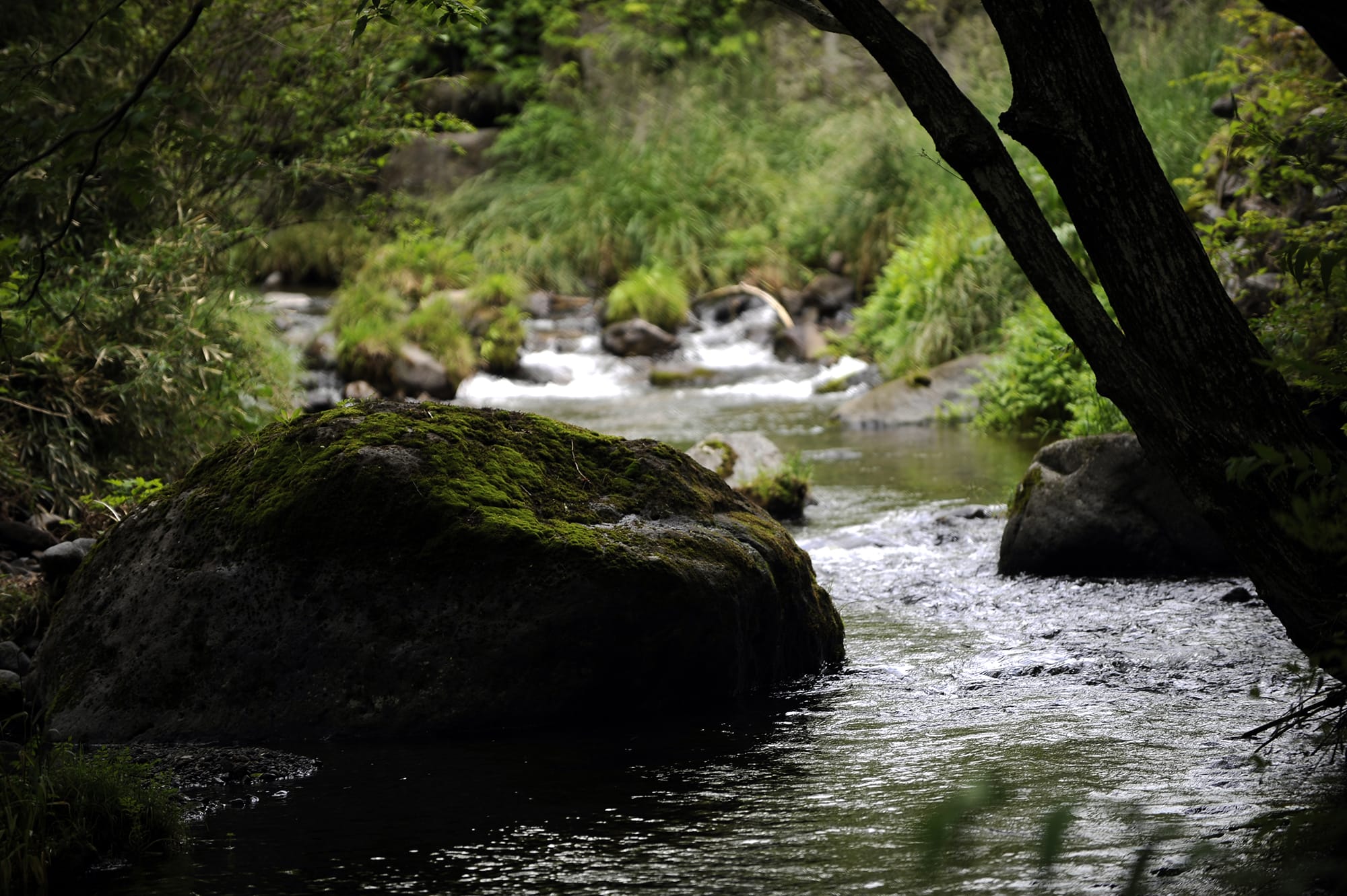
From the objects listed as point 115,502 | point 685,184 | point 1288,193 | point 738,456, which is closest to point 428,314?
point 685,184

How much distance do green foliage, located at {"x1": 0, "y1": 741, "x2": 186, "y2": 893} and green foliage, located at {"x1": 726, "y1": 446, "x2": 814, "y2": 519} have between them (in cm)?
656

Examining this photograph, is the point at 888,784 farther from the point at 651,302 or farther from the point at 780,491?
the point at 651,302

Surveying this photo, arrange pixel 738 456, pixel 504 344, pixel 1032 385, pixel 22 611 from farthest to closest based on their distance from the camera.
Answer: pixel 504 344
pixel 1032 385
pixel 738 456
pixel 22 611

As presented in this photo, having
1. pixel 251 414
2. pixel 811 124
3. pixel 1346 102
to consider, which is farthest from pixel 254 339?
pixel 811 124

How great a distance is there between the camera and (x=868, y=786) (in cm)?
470

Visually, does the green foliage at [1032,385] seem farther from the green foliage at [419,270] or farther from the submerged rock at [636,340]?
the green foliage at [419,270]

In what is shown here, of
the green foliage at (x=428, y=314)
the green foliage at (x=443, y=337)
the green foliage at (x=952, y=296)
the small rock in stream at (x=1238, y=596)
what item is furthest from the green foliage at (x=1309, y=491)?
the green foliage at (x=443, y=337)

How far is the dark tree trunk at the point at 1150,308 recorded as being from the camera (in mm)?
4059

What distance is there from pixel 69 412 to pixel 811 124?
21.2 m

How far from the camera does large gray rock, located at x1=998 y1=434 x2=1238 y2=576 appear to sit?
8.02m

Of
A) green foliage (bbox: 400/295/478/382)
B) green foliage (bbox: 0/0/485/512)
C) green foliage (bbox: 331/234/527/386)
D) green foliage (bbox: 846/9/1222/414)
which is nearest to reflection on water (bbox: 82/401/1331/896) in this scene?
green foliage (bbox: 0/0/485/512)

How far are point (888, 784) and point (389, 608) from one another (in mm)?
2173

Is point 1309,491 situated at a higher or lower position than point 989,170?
lower

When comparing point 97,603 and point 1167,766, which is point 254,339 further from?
point 1167,766
